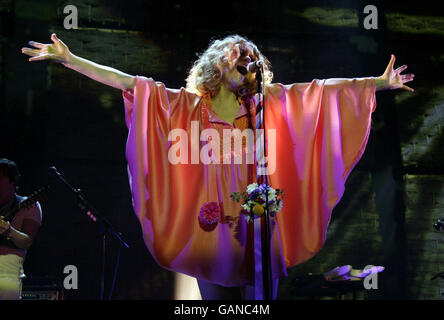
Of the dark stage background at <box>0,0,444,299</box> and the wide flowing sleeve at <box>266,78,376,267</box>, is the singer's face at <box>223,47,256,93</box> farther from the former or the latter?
the dark stage background at <box>0,0,444,299</box>

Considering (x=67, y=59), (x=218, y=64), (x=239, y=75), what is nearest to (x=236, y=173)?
(x=239, y=75)

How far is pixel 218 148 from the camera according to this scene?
10.6 ft

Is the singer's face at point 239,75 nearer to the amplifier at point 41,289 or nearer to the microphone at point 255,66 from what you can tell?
the microphone at point 255,66

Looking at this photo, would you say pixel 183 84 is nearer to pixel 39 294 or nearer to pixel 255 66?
pixel 39 294

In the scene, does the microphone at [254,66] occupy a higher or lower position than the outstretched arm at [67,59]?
lower

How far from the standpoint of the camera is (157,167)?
3252mm

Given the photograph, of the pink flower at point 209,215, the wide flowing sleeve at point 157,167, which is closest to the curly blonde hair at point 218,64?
the wide flowing sleeve at point 157,167

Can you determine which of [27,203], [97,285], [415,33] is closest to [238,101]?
[27,203]

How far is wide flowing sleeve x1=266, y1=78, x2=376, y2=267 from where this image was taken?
3.25 m

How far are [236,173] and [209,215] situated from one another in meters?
0.32

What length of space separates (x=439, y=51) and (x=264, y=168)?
13.5 ft

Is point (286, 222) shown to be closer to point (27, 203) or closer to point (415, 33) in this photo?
point (27, 203)

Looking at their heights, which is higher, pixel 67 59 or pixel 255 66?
pixel 67 59

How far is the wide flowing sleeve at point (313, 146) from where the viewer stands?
3.25 metres
